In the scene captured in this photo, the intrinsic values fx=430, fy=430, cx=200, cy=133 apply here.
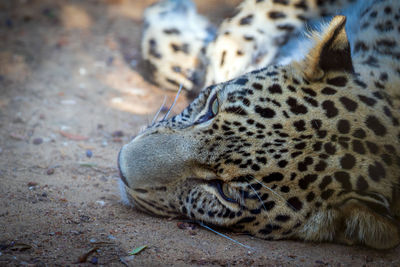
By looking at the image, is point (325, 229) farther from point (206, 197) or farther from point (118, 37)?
point (118, 37)

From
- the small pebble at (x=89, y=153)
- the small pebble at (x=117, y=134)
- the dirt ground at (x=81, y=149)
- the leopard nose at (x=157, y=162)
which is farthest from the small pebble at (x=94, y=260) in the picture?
the small pebble at (x=117, y=134)

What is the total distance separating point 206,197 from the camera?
104 inches

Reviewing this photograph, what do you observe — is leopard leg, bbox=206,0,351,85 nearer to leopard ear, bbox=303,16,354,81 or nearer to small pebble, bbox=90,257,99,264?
leopard ear, bbox=303,16,354,81

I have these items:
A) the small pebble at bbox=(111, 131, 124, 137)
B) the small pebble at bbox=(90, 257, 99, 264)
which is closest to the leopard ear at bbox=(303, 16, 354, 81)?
the small pebble at bbox=(90, 257, 99, 264)

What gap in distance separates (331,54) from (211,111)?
0.85 m

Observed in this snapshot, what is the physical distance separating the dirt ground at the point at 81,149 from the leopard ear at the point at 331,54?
109 centimetres

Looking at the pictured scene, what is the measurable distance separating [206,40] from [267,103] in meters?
2.56

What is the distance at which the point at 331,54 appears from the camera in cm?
272

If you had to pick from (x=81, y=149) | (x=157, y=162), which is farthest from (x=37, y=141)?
(x=157, y=162)

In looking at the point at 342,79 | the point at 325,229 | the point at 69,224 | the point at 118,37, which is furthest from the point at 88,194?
the point at 118,37

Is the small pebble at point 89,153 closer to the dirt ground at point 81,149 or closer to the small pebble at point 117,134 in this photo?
the dirt ground at point 81,149

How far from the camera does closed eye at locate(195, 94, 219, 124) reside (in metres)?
2.85

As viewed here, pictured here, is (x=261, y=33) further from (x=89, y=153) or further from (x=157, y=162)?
(x=157, y=162)

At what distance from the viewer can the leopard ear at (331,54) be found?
2.71m
